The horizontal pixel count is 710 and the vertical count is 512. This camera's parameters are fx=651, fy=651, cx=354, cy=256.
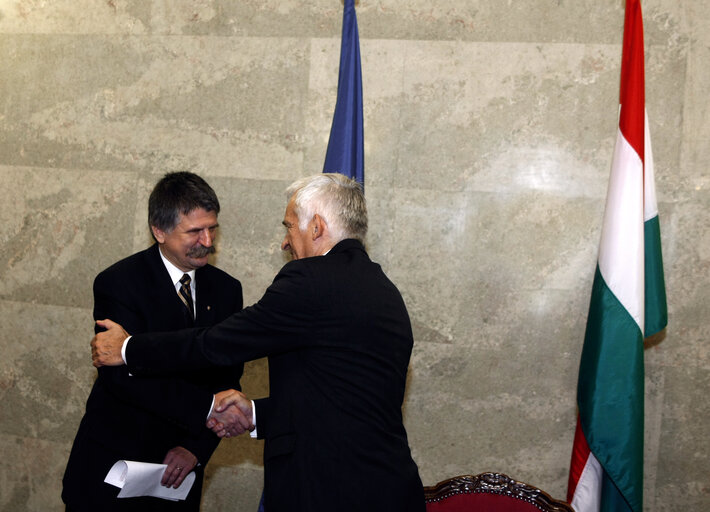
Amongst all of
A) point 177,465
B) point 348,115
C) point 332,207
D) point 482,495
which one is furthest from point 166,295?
point 482,495

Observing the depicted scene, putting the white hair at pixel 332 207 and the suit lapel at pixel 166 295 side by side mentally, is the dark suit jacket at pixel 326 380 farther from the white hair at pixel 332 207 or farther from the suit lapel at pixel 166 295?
the suit lapel at pixel 166 295

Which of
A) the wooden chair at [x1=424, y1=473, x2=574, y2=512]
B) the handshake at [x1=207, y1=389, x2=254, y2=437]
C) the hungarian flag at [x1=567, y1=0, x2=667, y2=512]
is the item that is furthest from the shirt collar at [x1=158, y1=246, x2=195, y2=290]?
the hungarian flag at [x1=567, y1=0, x2=667, y2=512]

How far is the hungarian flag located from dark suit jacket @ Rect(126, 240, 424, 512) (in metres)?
1.31

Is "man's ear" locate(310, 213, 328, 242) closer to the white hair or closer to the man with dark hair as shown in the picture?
the white hair

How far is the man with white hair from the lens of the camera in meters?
2.02

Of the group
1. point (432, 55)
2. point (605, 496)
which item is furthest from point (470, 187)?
point (605, 496)

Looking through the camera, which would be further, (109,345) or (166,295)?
(166,295)

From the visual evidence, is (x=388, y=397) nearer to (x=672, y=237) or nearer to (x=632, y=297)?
(x=632, y=297)

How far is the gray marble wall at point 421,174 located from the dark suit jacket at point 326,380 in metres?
1.47

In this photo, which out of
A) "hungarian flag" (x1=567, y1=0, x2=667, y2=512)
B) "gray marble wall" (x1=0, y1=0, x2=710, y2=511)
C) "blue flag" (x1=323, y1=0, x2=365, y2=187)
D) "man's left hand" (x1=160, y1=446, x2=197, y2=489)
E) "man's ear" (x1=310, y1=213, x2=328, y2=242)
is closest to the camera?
"man's ear" (x1=310, y1=213, x2=328, y2=242)

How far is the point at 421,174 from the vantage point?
3.52 meters

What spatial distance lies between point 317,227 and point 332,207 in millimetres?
87

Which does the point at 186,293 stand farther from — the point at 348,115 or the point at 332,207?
the point at 348,115

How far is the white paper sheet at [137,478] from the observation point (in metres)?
2.31
